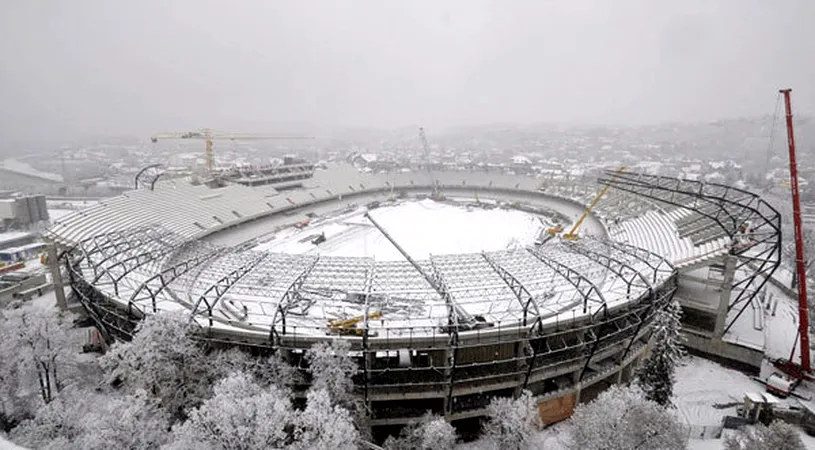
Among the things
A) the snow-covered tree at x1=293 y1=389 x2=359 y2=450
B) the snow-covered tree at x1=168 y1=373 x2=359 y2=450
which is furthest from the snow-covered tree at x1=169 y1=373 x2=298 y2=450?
the snow-covered tree at x1=293 y1=389 x2=359 y2=450

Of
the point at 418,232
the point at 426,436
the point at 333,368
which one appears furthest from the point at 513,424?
the point at 418,232

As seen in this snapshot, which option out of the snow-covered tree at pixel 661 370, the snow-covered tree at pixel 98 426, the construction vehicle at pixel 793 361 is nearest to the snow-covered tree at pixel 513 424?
the snow-covered tree at pixel 661 370

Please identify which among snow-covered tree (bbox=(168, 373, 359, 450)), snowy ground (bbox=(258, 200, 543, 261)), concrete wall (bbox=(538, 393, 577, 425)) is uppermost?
snow-covered tree (bbox=(168, 373, 359, 450))

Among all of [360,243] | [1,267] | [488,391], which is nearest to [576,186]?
[360,243]

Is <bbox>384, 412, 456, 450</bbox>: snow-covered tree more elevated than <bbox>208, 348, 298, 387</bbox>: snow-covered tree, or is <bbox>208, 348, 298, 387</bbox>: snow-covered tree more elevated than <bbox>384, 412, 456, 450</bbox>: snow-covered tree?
<bbox>208, 348, 298, 387</bbox>: snow-covered tree

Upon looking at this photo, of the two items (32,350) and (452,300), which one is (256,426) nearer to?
(452,300)

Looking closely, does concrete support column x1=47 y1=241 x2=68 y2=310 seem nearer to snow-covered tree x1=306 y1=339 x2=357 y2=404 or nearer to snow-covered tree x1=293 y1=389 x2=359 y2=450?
snow-covered tree x1=306 y1=339 x2=357 y2=404
